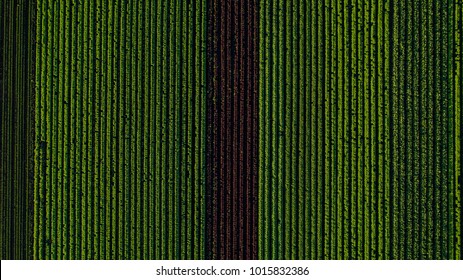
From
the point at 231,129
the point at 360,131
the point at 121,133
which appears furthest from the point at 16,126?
the point at 360,131

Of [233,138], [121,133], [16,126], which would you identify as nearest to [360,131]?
[233,138]

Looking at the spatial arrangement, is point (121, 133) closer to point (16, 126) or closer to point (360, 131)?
point (16, 126)

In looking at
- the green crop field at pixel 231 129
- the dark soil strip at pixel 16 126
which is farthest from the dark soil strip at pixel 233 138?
the dark soil strip at pixel 16 126

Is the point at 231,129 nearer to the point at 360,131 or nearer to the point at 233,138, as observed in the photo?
the point at 233,138

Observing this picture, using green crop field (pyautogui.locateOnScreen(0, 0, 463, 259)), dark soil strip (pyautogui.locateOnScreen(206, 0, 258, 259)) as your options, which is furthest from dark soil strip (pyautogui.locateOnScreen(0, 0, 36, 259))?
dark soil strip (pyautogui.locateOnScreen(206, 0, 258, 259))
